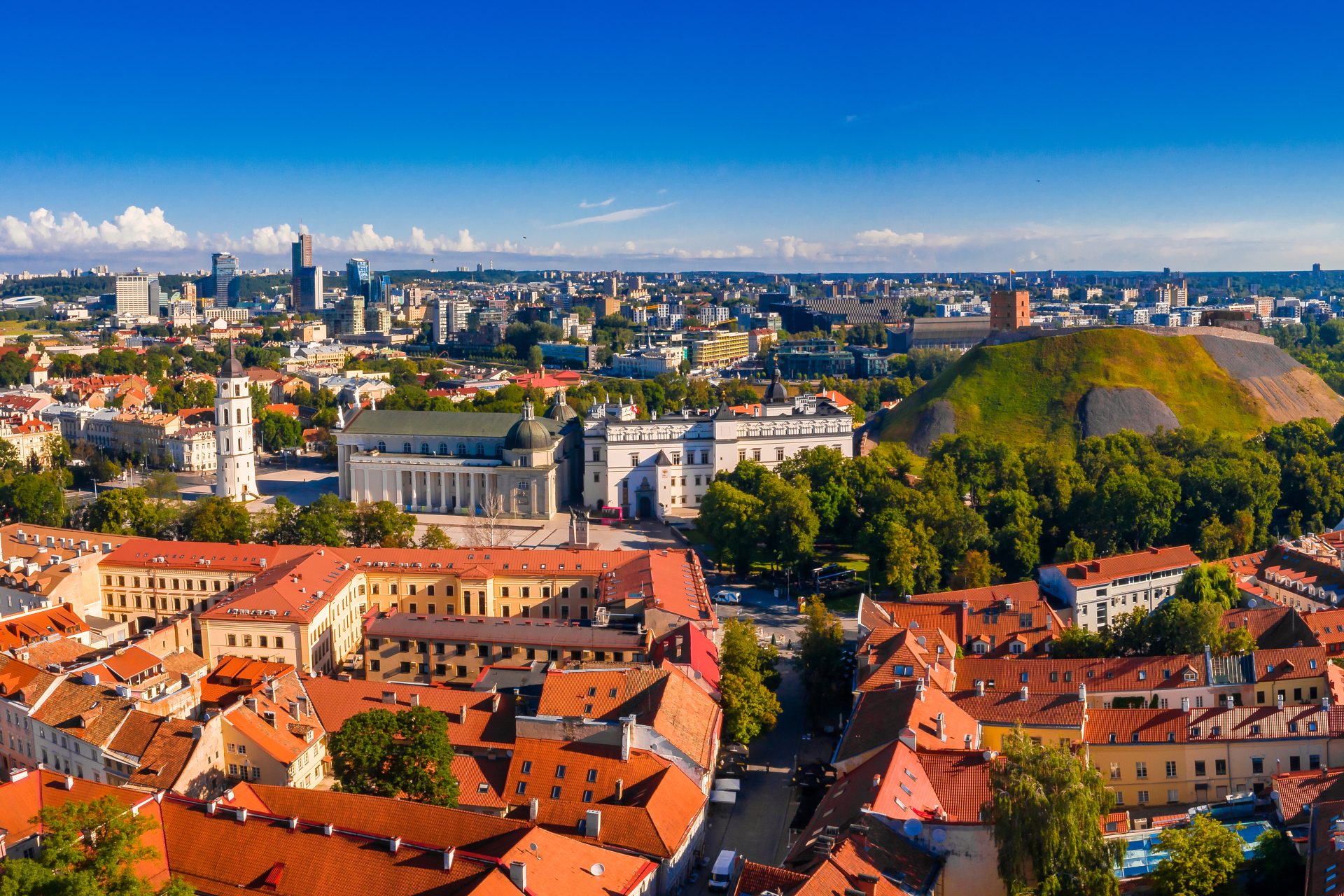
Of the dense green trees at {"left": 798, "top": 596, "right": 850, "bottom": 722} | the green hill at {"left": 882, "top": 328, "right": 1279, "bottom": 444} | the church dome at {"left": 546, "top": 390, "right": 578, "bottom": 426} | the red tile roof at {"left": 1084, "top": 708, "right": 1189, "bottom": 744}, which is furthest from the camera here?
the green hill at {"left": 882, "top": 328, "right": 1279, "bottom": 444}

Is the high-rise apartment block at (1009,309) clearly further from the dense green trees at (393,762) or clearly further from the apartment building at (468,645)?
the dense green trees at (393,762)

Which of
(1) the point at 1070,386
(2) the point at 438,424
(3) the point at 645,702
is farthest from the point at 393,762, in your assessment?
(1) the point at 1070,386

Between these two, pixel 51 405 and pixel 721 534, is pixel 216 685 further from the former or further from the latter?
pixel 51 405

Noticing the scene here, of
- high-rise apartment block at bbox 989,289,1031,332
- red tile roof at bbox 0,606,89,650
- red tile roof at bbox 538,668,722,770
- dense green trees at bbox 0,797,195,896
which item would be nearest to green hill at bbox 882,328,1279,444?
high-rise apartment block at bbox 989,289,1031,332

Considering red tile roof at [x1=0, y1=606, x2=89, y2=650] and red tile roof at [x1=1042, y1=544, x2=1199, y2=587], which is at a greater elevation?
red tile roof at [x1=1042, y1=544, x2=1199, y2=587]

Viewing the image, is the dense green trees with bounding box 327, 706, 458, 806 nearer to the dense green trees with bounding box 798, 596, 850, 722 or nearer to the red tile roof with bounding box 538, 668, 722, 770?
the red tile roof with bounding box 538, 668, 722, 770

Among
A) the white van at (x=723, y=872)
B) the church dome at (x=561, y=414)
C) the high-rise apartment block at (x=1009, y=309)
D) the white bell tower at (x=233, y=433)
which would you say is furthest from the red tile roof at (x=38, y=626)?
the high-rise apartment block at (x=1009, y=309)

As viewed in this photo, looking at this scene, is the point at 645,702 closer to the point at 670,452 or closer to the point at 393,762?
the point at 393,762

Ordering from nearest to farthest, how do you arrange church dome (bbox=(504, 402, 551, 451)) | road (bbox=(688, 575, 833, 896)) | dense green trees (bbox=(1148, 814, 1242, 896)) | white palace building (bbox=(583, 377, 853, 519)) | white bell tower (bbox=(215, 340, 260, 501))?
dense green trees (bbox=(1148, 814, 1242, 896)) < road (bbox=(688, 575, 833, 896)) < white bell tower (bbox=(215, 340, 260, 501)) < church dome (bbox=(504, 402, 551, 451)) < white palace building (bbox=(583, 377, 853, 519))

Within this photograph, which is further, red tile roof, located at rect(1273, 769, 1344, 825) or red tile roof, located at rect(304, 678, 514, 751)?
red tile roof, located at rect(304, 678, 514, 751)
